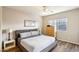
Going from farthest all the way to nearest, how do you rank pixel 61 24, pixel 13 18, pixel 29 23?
pixel 29 23
pixel 61 24
pixel 13 18

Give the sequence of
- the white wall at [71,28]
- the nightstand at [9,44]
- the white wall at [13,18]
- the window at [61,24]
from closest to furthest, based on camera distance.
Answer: the nightstand at [9,44] → the white wall at [13,18] → the white wall at [71,28] → the window at [61,24]

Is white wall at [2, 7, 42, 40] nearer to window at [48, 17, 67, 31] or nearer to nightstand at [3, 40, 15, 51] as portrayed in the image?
nightstand at [3, 40, 15, 51]

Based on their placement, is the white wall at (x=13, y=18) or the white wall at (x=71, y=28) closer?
the white wall at (x=13, y=18)

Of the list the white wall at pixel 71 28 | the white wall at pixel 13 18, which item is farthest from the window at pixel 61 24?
the white wall at pixel 13 18

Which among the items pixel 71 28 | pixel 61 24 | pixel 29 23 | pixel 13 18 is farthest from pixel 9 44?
pixel 71 28

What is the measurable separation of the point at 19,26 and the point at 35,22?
748mm

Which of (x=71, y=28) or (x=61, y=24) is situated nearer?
(x=71, y=28)

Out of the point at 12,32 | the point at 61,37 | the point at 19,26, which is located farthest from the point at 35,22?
the point at 61,37

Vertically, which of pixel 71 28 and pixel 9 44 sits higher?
pixel 71 28

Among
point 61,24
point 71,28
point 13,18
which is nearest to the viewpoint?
point 13,18

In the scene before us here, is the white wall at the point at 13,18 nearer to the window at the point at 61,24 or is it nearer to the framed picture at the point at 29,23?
the framed picture at the point at 29,23

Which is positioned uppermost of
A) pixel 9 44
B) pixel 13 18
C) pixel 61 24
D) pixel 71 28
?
pixel 13 18

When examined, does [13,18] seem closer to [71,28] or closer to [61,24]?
[61,24]
